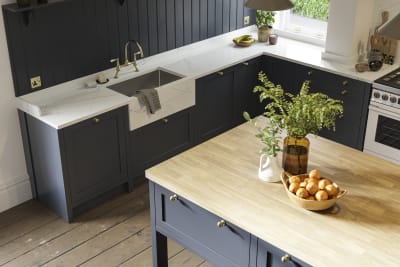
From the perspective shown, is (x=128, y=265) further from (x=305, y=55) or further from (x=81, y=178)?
(x=305, y=55)

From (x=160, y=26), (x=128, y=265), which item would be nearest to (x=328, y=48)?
(x=160, y=26)

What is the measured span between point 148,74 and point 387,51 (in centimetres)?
242

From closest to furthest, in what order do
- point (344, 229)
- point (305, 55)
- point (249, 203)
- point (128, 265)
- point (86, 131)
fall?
point (344, 229)
point (249, 203)
point (128, 265)
point (86, 131)
point (305, 55)

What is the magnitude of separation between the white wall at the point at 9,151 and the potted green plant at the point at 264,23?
9.40 ft

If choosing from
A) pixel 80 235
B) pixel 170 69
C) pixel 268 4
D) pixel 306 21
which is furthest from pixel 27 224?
pixel 306 21

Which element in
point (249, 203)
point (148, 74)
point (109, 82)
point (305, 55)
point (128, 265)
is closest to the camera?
point (249, 203)

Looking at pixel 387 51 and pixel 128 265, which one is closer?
pixel 128 265

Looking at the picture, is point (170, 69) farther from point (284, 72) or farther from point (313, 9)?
point (313, 9)

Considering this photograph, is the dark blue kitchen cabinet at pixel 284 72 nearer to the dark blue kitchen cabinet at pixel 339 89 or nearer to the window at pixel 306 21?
the dark blue kitchen cabinet at pixel 339 89

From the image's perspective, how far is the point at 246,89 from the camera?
6137mm

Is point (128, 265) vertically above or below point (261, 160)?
below

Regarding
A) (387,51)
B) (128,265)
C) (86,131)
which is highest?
(387,51)

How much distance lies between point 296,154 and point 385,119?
212 cm

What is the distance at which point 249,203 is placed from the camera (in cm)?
334
